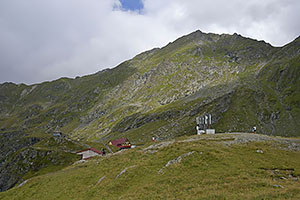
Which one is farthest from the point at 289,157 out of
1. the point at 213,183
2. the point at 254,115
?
the point at 254,115

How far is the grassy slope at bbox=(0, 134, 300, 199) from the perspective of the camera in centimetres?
1855

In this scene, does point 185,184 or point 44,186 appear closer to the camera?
point 185,184

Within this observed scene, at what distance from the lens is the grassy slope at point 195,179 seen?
18547mm

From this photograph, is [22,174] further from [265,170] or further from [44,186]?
[265,170]

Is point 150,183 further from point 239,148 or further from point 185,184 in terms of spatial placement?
point 239,148

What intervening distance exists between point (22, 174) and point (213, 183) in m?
89.1

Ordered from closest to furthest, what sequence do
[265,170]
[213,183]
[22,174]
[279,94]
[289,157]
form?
[213,183] < [265,170] < [289,157] < [22,174] < [279,94]

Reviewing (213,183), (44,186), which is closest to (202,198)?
(213,183)

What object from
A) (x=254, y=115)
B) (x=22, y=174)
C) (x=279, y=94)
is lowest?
(x=22, y=174)

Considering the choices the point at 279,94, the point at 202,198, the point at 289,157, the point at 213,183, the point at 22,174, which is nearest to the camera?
the point at 202,198

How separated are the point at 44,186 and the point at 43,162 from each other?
2390 inches

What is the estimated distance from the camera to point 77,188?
28.7 m

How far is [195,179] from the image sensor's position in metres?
22.5

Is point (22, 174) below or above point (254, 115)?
below
